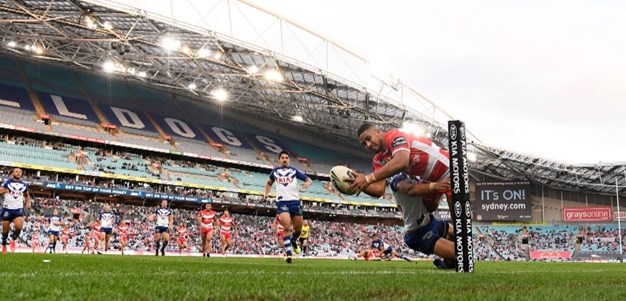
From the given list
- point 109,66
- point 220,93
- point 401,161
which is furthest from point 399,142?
point 109,66

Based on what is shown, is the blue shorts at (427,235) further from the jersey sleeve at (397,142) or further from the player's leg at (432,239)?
the jersey sleeve at (397,142)

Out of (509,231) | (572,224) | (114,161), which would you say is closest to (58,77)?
(114,161)

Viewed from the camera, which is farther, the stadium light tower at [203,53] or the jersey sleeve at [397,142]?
the stadium light tower at [203,53]

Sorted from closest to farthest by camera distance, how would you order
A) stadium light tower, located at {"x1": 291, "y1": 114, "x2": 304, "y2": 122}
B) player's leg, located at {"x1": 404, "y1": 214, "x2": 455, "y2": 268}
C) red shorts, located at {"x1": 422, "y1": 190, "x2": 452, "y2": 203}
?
red shorts, located at {"x1": 422, "y1": 190, "x2": 452, "y2": 203}
player's leg, located at {"x1": 404, "y1": 214, "x2": 455, "y2": 268}
stadium light tower, located at {"x1": 291, "y1": 114, "x2": 304, "y2": 122}

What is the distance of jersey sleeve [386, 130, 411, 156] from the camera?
6446mm

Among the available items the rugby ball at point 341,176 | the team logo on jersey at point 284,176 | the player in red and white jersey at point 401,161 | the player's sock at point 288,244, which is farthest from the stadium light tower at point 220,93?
the rugby ball at point 341,176

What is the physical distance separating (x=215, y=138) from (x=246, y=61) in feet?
65.1

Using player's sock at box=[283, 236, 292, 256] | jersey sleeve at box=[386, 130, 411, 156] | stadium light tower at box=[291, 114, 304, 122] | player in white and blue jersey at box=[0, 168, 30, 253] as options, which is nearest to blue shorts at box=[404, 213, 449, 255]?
jersey sleeve at box=[386, 130, 411, 156]

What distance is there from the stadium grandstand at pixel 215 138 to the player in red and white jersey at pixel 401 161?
27.2 metres

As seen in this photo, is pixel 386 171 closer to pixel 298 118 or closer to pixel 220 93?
pixel 220 93

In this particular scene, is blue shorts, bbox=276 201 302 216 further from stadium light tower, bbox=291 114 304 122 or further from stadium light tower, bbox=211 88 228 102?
stadium light tower, bbox=291 114 304 122

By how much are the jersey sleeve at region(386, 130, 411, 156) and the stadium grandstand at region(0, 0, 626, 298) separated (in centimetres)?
2767

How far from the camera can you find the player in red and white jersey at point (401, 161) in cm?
622

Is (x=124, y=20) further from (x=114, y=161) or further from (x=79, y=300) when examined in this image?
(x=79, y=300)
